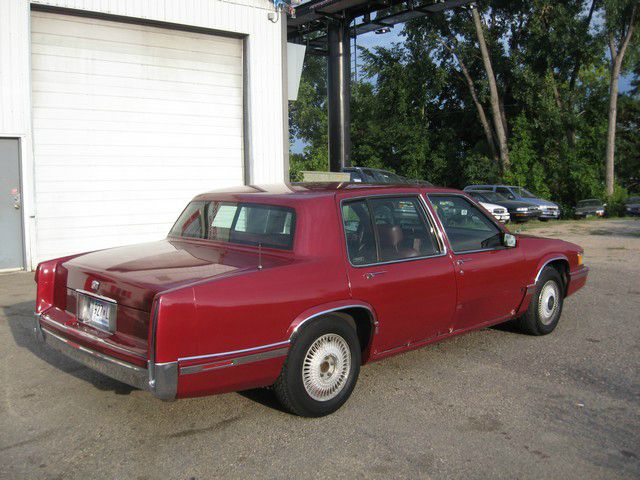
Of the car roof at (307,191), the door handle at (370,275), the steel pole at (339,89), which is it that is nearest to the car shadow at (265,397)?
the door handle at (370,275)

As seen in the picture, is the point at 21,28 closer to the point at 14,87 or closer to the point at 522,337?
the point at 14,87

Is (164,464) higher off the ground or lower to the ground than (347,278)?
lower

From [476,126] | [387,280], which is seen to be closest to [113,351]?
[387,280]

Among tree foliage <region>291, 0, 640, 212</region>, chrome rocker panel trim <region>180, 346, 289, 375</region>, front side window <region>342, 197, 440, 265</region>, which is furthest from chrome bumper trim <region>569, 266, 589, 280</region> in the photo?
tree foliage <region>291, 0, 640, 212</region>

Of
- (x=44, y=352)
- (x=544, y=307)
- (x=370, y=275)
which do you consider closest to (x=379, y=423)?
(x=370, y=275)

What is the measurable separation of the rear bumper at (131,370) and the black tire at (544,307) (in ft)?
12.1

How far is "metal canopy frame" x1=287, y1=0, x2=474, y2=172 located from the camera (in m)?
22.4

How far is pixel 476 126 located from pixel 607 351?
37163mm

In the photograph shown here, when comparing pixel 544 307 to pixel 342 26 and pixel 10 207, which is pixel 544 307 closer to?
pixel 10 207

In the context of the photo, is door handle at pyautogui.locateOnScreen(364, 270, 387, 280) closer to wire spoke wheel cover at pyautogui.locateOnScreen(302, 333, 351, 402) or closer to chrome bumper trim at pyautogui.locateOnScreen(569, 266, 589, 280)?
wire spoke wheel cover at pyautogui.locateOnScreen(302, 333, 351, 402)

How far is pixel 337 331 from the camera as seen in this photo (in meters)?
4.21

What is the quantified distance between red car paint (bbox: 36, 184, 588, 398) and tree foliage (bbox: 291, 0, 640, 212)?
25.3 meters

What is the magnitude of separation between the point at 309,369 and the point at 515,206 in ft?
74.1

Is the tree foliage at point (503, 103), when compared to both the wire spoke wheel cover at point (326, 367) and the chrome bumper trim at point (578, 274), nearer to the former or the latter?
the chrome bumper trim at point (578, 274)
